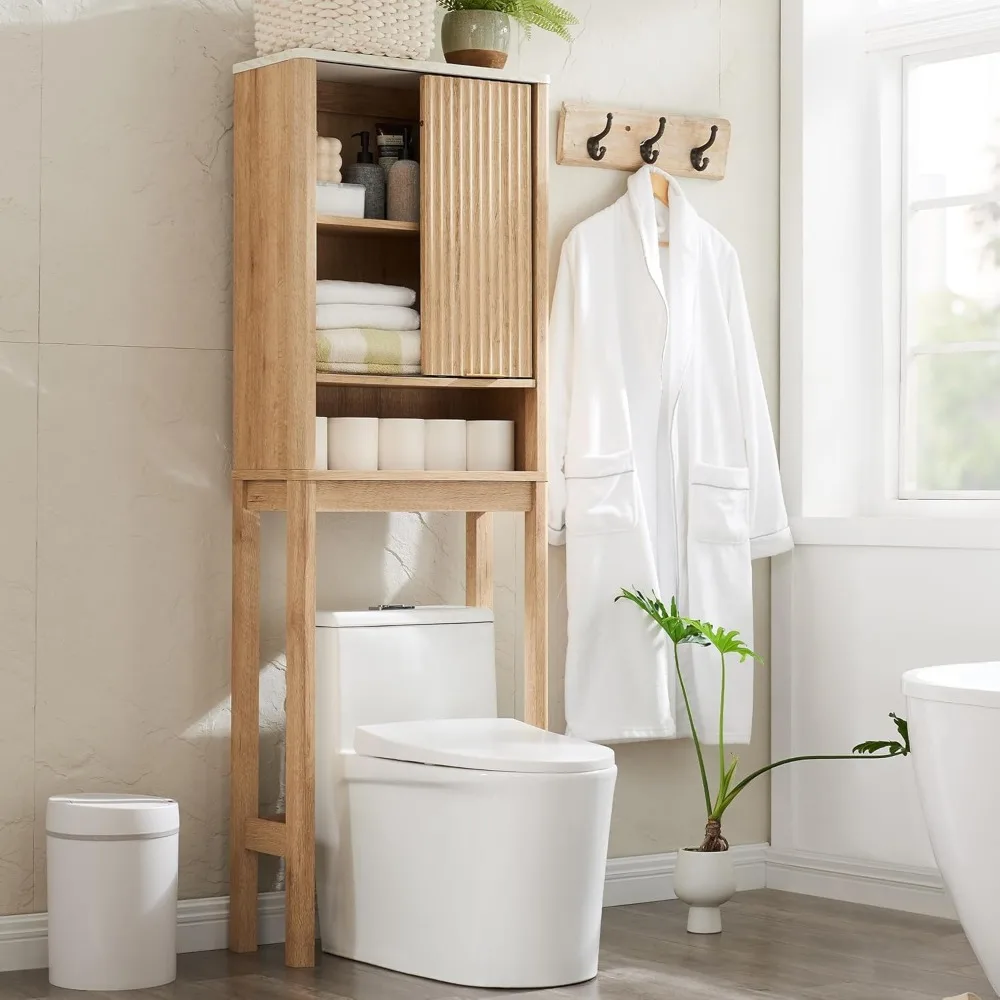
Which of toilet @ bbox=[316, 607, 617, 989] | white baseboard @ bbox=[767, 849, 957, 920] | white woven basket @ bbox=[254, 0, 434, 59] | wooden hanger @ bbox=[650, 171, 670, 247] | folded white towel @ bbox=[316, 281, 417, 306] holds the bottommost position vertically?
white baseboard @ bbox=[767, 849, 957, 920]

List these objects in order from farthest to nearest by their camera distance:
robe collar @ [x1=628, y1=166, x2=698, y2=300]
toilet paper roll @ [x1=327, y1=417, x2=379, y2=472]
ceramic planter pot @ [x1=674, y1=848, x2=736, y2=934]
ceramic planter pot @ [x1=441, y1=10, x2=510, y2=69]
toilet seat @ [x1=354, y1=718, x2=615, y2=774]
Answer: robe collar @ [x1=628, y1=166, x2=698, y2=300]
ceramic planter pot @ [x1=674, y1=848, x2=736, y2=934]
ceramic planter pot @ [x1=441, y1=10, x2=510, y2=69]
toilet paper roll @ [x1=327, y1=417, x2=379, y2=472]
toilet seat @ [x1=354, y1=718, x2=615, y2=774]

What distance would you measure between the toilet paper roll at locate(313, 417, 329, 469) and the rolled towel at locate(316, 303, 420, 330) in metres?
0.18

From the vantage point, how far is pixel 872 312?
3.99 metres

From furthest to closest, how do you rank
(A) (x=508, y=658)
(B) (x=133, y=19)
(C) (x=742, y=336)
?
(C) (x=742, y=336) < (A) (x=508, y=658) < (B) (x=133, y=19)

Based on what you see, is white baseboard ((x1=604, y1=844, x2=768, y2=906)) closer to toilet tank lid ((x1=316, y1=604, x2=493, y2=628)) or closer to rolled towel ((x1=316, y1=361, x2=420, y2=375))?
toilet tank lid ((x1=316, y1=604, x2=493, y2=628))

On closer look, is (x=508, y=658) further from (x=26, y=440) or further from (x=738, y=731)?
(x=26, y=440)

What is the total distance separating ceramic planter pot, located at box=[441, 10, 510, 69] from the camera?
3199 mm

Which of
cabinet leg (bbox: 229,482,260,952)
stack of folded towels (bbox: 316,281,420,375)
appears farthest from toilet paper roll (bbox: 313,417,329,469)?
cabinet leg (bbox: 229,482,260,952)

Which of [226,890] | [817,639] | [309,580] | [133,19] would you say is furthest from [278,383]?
[817,639]

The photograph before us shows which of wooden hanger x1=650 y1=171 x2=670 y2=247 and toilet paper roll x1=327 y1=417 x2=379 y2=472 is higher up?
wooden hanger x1=650 y1=171 x2=670 y2=247

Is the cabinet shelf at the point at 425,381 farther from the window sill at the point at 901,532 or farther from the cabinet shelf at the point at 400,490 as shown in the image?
the window sill at the point at 901,532

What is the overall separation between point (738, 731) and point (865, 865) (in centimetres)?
44

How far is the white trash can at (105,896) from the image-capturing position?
9.34 feet

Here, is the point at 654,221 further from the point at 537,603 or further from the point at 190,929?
the point at 190,929
